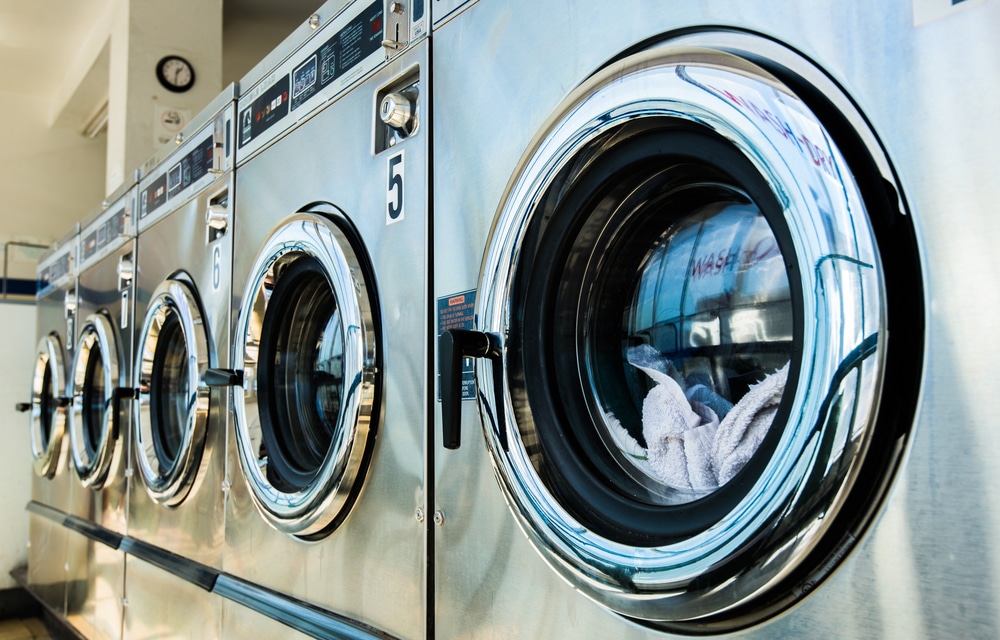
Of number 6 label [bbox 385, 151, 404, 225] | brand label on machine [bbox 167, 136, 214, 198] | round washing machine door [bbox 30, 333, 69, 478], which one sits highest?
brand label on machine [bbox 167, 136, 214, 198]

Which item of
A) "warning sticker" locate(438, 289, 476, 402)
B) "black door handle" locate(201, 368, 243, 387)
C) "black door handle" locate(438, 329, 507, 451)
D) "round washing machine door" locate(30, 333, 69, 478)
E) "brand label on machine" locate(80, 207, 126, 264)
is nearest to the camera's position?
"black door handle" locate(438, 329, 507, 451)

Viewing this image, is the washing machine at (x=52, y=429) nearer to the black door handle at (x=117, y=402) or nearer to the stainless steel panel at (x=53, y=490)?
the stainless steel panel at (x=53, y=490)

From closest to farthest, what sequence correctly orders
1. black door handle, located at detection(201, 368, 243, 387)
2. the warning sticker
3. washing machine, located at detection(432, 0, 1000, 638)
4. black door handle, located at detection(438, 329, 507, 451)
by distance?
washing machine, located at detection(432, 0, 1000, 638) → black door handle, located at detection(438, 329, 507, 451) → the warning sticker → black door handle, located at detection(201, 368, 243, 387)

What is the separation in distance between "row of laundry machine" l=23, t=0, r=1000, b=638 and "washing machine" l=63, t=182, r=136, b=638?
0.97m

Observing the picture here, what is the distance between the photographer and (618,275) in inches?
41.2

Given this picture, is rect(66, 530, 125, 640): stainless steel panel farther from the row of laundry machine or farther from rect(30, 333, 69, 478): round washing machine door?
the row of laundry machine

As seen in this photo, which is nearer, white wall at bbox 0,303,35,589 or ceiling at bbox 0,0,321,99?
ceiling at bbox 0,0,321,99

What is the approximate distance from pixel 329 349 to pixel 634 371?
87cm

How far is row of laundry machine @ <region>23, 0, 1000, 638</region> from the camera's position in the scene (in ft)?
2.13

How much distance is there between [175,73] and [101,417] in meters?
1.62

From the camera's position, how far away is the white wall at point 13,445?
473cm

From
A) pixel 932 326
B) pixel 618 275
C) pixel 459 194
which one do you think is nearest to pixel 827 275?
pixel 932 326

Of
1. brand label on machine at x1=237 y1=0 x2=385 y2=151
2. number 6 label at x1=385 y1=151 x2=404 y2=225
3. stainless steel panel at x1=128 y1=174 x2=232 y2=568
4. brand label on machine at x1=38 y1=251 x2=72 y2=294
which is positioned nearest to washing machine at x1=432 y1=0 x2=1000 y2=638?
number 6 label at x1=385 y1=151 x2=404 y2=225

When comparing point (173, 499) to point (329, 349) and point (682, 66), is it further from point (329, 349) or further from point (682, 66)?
point (682, 66)
